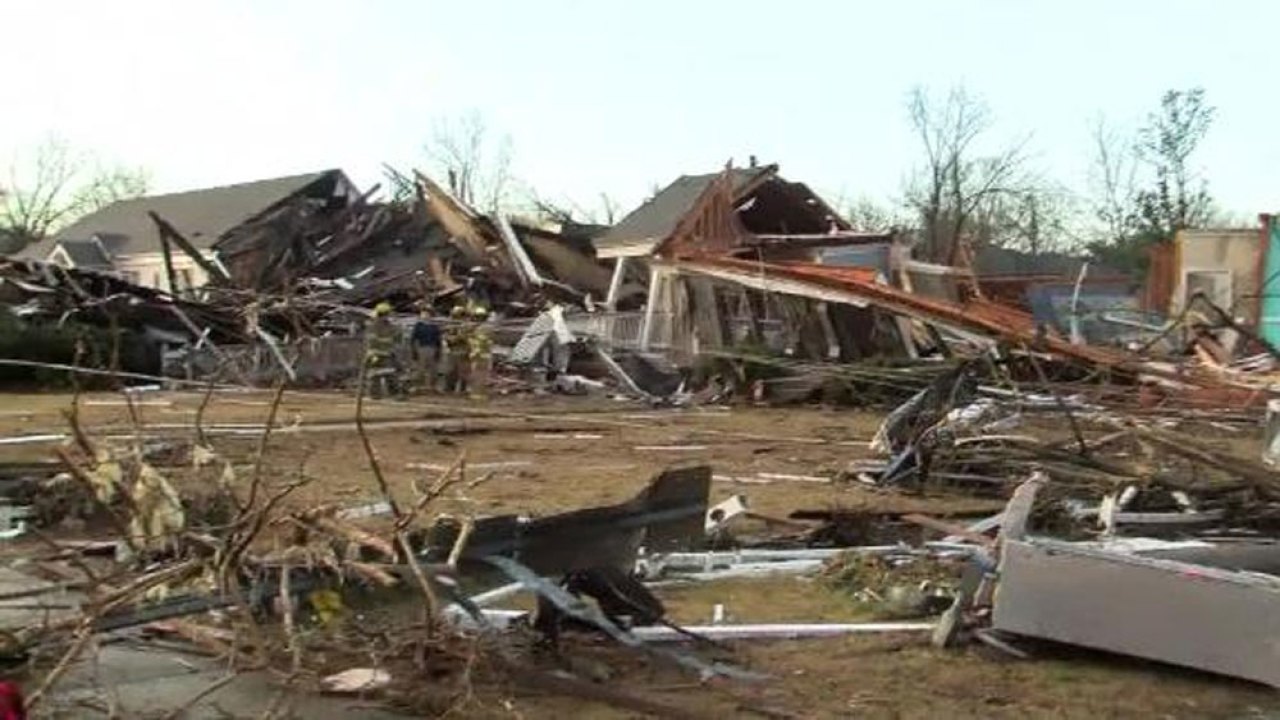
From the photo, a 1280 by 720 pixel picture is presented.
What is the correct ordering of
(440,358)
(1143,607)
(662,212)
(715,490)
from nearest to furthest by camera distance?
(1143,607), (715,490), (440,358), (662,212)

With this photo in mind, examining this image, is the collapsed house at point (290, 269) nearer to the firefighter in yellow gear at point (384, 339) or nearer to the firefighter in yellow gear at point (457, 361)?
the firefighter in yellow gear at point (384, 339)

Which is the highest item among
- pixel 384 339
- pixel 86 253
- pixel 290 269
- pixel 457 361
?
pixel 86 253

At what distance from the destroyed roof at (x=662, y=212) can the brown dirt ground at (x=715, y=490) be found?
11486 mm

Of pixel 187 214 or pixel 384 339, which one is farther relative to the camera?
pixel 187 214

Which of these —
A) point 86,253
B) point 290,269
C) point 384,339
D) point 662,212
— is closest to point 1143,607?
point 384,339

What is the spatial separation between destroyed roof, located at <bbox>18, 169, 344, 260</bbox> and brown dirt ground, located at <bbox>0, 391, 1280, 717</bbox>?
932 inches

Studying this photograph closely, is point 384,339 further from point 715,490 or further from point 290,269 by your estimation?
point 290,269

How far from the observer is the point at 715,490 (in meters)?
12.7

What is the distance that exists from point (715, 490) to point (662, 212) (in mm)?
27481

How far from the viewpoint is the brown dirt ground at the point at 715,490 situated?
5.89 m

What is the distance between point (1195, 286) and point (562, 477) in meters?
22.9

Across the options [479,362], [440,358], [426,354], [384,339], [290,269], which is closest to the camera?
[384,339]

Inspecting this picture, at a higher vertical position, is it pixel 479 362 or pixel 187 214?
pixel 187 214

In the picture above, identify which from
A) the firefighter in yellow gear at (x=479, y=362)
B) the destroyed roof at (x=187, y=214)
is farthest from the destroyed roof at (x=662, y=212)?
the destroyed roof at (x=187, y=214)
